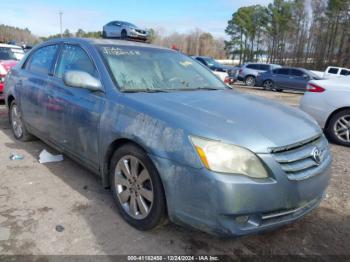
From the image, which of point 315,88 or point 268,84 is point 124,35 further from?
point 268,84

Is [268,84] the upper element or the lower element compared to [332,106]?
lower

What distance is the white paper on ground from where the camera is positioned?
174 inches

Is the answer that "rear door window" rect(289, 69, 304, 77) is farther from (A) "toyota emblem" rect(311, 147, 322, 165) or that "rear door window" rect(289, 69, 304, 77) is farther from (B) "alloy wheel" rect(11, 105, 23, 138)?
(A) "toyota emblem" rect(311, 147, 322, 165)

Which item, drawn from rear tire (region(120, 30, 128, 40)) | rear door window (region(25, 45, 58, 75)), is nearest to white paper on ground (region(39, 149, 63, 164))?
rear door window (region(25, 45, 58, 75))

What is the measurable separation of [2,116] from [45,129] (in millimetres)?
3700

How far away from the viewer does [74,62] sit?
12.2ft

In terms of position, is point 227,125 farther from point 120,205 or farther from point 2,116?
point 2,116

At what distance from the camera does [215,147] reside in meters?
2.27

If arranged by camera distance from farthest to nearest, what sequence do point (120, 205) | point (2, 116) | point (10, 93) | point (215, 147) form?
1. point (2, 116)
2. point (10, 93)
3. point (120, 205)
4. point (215, 147)

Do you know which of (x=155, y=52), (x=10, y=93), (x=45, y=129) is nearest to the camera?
(x=155, y=52)

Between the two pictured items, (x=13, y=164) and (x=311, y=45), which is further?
(x=311, y=45)

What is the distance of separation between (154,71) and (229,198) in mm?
1790

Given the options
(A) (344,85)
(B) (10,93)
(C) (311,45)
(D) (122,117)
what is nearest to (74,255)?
(D) (122,117)

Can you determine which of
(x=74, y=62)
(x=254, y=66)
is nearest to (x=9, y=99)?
(x=74, y=62)
